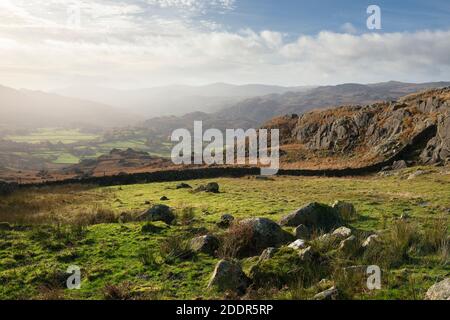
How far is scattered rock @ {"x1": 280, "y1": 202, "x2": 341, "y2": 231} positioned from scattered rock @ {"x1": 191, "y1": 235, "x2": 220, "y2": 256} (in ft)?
13.4

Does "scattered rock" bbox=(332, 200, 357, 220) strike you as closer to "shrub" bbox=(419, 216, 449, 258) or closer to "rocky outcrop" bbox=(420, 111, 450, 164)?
"shrub" bbox=(419, 216, 449, 258)

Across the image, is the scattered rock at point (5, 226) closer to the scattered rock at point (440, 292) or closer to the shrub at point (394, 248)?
the shrub at point (394, 248)

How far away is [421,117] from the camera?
5184 centimetres

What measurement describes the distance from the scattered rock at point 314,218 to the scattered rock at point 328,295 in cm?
707

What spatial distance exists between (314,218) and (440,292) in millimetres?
8177

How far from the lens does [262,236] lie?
1308 centimetres

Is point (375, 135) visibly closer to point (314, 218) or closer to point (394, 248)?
point (314, 218)

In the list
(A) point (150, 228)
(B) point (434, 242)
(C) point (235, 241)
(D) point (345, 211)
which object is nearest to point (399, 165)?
(D) point (345, 211)

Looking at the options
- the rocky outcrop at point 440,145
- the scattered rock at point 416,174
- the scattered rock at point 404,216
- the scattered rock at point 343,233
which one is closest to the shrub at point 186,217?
the scattered rock at point 343,233

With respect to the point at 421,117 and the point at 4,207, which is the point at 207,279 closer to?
the point at 4,207

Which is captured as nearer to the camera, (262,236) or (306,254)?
(306,254)

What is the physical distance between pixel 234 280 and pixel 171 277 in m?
1.97

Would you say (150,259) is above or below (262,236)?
below

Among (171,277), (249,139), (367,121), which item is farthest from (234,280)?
(249,139)
